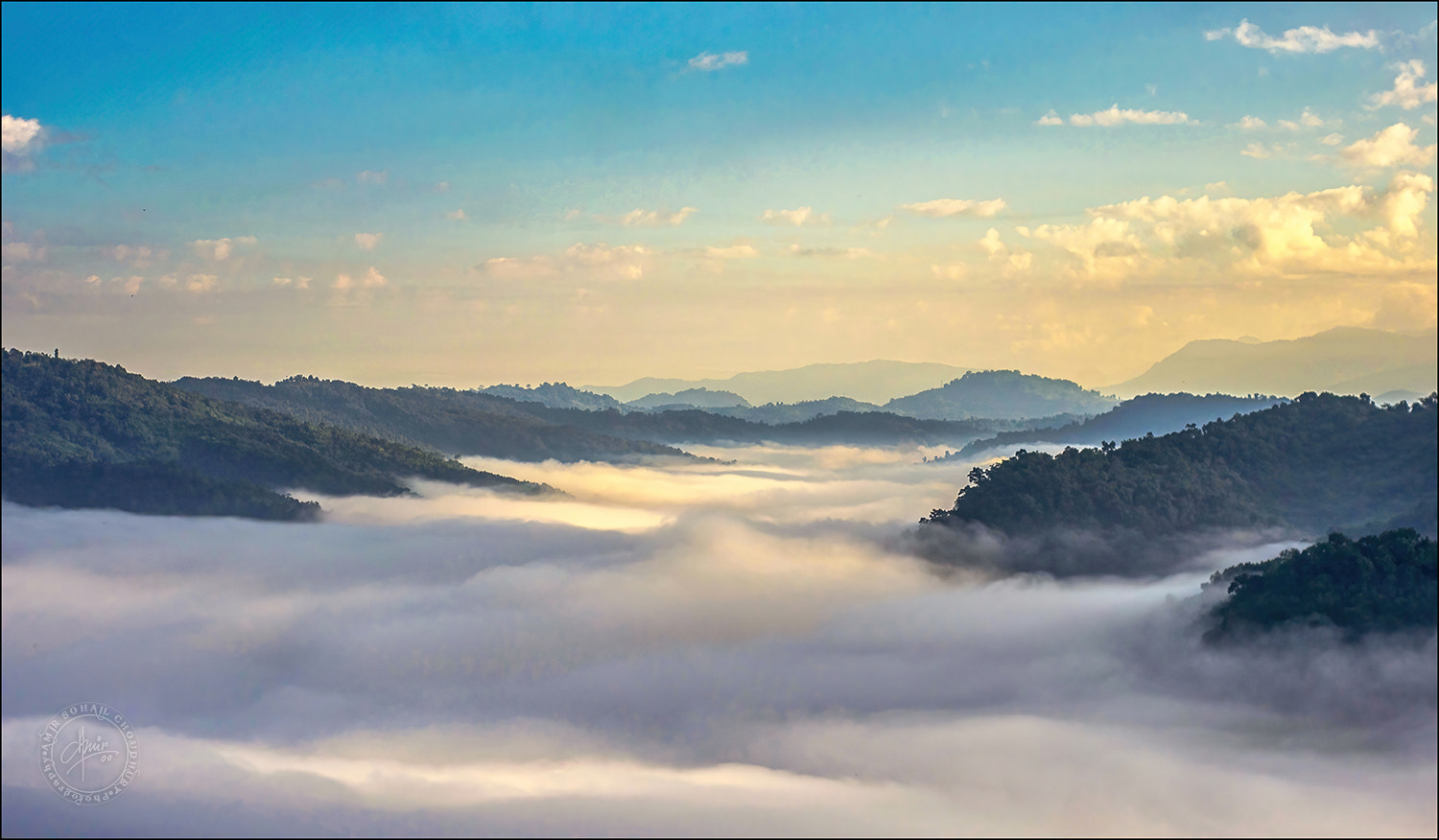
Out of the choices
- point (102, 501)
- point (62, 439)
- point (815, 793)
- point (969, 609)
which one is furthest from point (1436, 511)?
point (62, 439)

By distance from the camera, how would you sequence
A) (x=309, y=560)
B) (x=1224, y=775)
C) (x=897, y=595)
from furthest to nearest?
(x=309, y=560), (x=897, y=595), (x=1224, y=775)

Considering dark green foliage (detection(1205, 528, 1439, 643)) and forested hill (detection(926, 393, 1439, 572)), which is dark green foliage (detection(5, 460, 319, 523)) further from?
dark green foliage (detection(1205, 528, 1439, 643))

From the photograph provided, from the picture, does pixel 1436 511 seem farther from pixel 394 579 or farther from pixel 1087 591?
pixel 394 579

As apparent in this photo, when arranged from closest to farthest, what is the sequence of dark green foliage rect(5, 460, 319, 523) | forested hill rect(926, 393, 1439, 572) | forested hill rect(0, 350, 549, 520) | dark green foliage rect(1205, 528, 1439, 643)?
dark green foliage rect(1205, 528, 1439, 643) < forested hill rect(926, 393, 1439, 572) < dark green foliage rect(5, 460, 319, 523) < forested hill rect(0, 350, 549, 520)

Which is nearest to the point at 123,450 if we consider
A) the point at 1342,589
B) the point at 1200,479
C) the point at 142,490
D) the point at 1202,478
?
the point at 142,490

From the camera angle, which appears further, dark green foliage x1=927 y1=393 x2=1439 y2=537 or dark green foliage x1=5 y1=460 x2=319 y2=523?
dark green foliage x1=5 y1=460 x2=319 y2=523

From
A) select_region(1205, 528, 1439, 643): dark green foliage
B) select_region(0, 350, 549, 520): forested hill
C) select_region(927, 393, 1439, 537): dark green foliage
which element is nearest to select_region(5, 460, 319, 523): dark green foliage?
select_region(0, 350, 549, 520): forested hill
